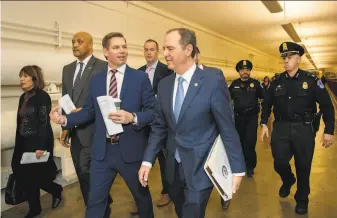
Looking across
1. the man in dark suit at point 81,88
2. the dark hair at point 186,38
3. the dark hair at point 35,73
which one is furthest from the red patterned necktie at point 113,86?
the dark hair at point 35,73

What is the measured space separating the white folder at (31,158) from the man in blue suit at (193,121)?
1556 mm

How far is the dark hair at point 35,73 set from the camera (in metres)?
2.71

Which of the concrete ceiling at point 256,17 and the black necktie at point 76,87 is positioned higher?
the concrete ceiling at point 256,17

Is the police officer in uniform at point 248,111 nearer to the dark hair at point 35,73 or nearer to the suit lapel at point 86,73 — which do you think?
the suit lapel at point 86,73

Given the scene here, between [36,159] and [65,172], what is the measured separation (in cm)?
88

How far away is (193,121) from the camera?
5.34ft

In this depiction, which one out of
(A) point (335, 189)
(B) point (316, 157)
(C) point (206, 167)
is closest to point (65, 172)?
(C) point (206, 167)

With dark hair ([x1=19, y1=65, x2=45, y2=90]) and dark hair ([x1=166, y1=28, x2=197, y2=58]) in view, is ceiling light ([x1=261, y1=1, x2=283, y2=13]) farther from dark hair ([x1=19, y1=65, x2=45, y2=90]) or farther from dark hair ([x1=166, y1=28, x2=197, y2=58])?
dark hair ([x1=19, y1=65, x2=45, y2=90])

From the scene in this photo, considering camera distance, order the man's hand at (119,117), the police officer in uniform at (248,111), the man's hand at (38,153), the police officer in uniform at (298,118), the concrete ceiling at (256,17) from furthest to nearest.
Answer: the police officer in uniform at (248,111) → the man's hand at (38,153) → the police officer in uniform at (298,118) → the man's hand at (119,117) → the concrete ceiling at (256,17)

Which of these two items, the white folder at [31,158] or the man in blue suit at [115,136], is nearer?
the man in blue suit at [115,136]

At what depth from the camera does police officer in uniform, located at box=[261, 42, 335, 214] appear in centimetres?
266

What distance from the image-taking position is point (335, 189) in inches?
136

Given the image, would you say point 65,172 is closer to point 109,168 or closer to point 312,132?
point 109,168

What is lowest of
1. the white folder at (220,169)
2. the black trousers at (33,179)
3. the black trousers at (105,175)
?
the black trousers at (33,179)
